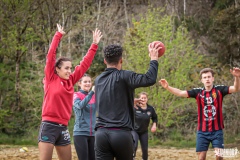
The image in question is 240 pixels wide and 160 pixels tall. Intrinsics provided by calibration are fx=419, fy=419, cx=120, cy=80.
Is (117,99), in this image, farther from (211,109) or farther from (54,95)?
(211,109)

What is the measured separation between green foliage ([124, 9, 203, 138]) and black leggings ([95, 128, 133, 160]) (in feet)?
43.5

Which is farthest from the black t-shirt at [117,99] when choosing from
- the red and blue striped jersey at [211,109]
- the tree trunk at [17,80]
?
the tree trunk at [17,80]

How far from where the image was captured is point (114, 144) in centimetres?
430

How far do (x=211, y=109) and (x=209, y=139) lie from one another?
0.53 m

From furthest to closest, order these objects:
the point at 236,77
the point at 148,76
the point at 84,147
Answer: the point at 236,77
the point at 84,147
the point at 148,76

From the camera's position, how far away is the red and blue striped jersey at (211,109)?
7289 mm

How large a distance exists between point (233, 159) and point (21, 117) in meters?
11.9

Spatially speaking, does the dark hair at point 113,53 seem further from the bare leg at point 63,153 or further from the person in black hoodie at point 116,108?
the bare leg at point 63,153

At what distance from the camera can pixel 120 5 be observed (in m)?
31.9

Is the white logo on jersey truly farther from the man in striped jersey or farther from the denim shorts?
the denim shorts

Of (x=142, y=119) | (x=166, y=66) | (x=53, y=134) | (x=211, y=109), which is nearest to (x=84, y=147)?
(x=53, y=134)

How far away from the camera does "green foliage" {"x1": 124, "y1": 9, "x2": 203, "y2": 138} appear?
699 inches

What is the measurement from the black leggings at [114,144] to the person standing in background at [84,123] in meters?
2.20

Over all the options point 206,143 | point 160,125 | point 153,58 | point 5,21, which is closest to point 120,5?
point 5,21
